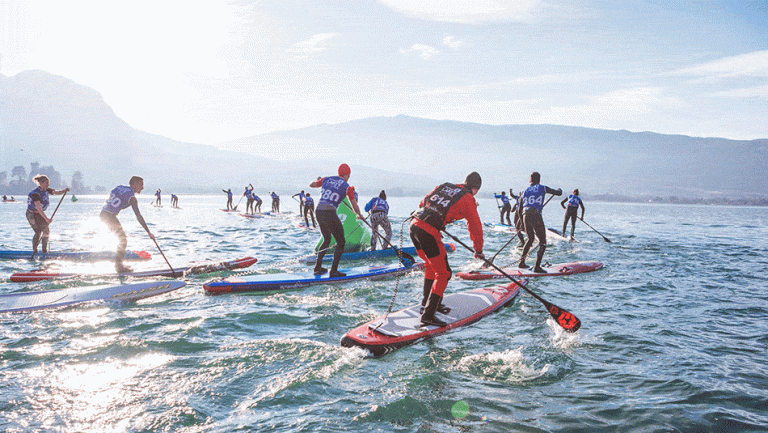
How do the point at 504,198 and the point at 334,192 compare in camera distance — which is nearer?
the point at 334,192

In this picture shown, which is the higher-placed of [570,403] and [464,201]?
[464,201]

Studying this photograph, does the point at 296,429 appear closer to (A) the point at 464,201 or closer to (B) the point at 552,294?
(A) the point at 464,201

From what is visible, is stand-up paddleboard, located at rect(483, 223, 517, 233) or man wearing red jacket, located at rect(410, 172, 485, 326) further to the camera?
stand-up paddleboard, located at rect(483, 223, 517, 233)

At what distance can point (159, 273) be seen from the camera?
402 inches

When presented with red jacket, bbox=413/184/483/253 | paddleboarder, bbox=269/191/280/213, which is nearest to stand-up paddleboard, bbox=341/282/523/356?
red jacket, bbox=413/184/483/253

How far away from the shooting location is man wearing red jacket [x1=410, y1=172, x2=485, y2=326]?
5.91 meters

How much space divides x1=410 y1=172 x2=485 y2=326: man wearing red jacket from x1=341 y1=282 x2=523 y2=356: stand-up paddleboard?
267 millimetres

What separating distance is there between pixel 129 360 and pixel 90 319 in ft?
7.62

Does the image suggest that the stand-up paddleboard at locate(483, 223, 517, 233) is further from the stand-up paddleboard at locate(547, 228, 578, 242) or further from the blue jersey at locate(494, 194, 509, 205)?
the stand-up paddleboard at locate(547, 228, 578, 242)

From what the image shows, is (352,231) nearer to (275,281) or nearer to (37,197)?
(275,281)


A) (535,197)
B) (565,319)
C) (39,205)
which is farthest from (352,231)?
(39,205)

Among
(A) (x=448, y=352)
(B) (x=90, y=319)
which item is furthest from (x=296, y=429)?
(B) (x=90, y=319)

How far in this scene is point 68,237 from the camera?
2062 centimetres

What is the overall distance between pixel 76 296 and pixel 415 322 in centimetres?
631
